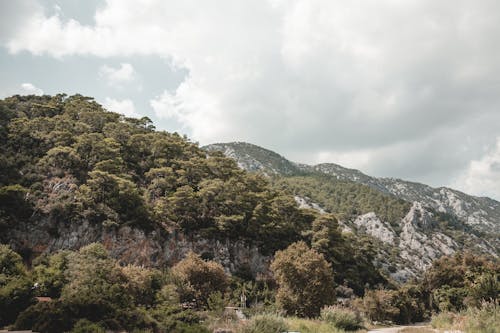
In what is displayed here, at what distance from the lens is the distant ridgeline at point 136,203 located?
4578cm

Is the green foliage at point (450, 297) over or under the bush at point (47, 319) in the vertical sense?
under

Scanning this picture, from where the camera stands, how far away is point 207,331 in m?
15.4

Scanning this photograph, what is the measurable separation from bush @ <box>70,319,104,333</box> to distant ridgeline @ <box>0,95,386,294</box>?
33107 millimetres

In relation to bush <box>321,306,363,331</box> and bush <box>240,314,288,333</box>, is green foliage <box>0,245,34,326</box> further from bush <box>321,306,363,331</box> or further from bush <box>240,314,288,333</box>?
bush <box>321,306,363,331</box>

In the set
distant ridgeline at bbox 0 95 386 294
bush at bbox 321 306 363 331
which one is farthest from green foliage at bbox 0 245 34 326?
distant ridgeline at bbox 0 95 386 294

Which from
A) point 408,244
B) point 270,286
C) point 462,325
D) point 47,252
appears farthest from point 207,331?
point 408,244

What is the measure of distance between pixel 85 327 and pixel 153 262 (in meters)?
35.6

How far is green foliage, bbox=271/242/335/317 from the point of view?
26469 mm

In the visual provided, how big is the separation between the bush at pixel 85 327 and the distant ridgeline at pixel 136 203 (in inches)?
1303

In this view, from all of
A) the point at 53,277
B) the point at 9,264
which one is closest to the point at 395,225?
the point at 53,277

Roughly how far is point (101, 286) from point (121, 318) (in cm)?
505

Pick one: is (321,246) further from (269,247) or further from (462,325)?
(462,325)

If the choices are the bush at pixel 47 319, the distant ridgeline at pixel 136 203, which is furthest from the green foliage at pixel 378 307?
the bush at pixel 47 319

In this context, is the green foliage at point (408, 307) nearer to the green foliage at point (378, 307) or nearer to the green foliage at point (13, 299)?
the green foliage at point (378, 307)
